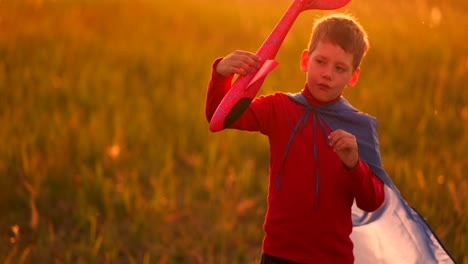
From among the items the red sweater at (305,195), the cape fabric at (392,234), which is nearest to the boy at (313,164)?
the red sweater at (305,195)

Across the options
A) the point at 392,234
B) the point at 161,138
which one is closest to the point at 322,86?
the point at 392,234

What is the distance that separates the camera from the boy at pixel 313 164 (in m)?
1.75

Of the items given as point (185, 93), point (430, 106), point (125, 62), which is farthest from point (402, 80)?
point (125, 62)

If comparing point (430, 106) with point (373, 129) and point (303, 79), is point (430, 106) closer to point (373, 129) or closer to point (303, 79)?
point (303, 79)

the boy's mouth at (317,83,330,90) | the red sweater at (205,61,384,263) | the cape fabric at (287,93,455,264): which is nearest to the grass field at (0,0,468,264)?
the cape fabric at (287,93,455,264)

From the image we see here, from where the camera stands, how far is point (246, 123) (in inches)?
70.4

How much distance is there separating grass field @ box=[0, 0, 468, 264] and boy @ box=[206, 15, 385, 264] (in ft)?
3.56

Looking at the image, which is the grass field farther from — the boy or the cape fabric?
the boy

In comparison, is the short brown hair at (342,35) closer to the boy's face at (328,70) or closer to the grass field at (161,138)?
the boy's face at (328,70)

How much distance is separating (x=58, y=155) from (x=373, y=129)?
7.67ft

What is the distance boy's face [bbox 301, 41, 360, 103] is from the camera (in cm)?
176

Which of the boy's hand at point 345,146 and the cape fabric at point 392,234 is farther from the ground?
the boy's hand at point 345,146

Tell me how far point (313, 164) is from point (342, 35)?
1.46ft

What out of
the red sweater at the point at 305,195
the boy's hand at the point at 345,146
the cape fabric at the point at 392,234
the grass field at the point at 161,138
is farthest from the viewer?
the grass field at the point at 161,138
